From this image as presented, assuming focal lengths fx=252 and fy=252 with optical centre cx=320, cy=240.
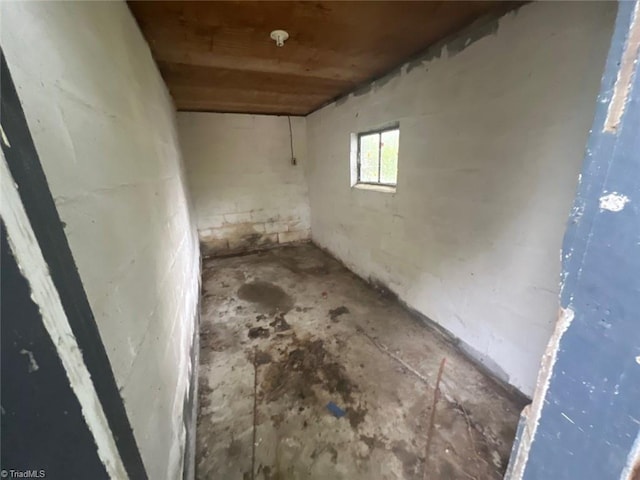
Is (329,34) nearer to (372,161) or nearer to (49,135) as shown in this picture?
(372,161)

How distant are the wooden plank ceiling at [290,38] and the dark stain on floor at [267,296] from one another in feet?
7.35

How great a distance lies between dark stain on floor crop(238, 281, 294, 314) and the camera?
266cm

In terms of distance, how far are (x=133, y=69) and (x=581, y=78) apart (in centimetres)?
214

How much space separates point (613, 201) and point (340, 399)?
160cm

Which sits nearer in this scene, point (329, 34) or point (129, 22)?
point (129, 22)

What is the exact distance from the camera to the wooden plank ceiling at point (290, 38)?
1.38 metres

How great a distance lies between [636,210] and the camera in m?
0.46

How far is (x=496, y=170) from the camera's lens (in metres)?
1.55

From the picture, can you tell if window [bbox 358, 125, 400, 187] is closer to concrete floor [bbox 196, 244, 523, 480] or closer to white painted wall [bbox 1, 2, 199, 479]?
concrete floor [bbox 196, 244, 523, 480]

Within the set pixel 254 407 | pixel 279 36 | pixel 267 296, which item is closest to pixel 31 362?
pixel 254 407

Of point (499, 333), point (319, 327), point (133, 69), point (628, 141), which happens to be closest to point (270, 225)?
point (319, 327)

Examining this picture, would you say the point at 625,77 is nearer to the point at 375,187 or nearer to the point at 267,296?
the point at 375,187

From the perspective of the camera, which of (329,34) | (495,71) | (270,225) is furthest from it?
(270,225)

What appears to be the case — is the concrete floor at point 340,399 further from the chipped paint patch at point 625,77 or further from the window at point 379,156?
the chipped paint patch at point 625,77
